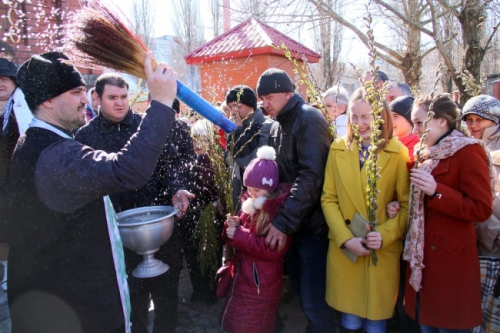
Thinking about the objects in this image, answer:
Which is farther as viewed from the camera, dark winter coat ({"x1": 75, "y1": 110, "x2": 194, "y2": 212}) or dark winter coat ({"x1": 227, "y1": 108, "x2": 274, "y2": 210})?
dark winter coat ({"x1": 227, "y1": 108, "x2": 274, "y2": 210})

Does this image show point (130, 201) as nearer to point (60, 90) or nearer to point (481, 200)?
point (60, 90)

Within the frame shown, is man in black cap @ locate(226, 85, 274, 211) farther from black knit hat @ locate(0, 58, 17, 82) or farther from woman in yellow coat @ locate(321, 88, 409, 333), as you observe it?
black knit hat @ locate(0, 58, 17, 82)

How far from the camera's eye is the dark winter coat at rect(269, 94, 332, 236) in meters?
2.50

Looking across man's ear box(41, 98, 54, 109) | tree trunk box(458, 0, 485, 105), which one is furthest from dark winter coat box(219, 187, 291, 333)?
tree trunk box(458, 0, 485, 105)

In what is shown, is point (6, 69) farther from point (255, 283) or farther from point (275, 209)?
point (255, 283)

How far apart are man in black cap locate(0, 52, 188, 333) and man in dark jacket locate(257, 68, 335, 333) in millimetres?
1176

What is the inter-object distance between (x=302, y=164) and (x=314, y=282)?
36.3 inches

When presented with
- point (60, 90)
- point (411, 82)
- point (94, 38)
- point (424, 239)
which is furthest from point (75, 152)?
point (411, 82)

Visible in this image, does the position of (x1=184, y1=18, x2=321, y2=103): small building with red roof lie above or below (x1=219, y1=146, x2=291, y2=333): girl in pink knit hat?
above

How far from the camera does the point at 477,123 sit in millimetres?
2951

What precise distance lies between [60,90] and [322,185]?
1845 millimetres

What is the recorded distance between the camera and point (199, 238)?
3424 mm

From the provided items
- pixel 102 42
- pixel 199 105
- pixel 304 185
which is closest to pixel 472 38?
pixel 304 185

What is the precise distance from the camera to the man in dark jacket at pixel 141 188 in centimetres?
281
